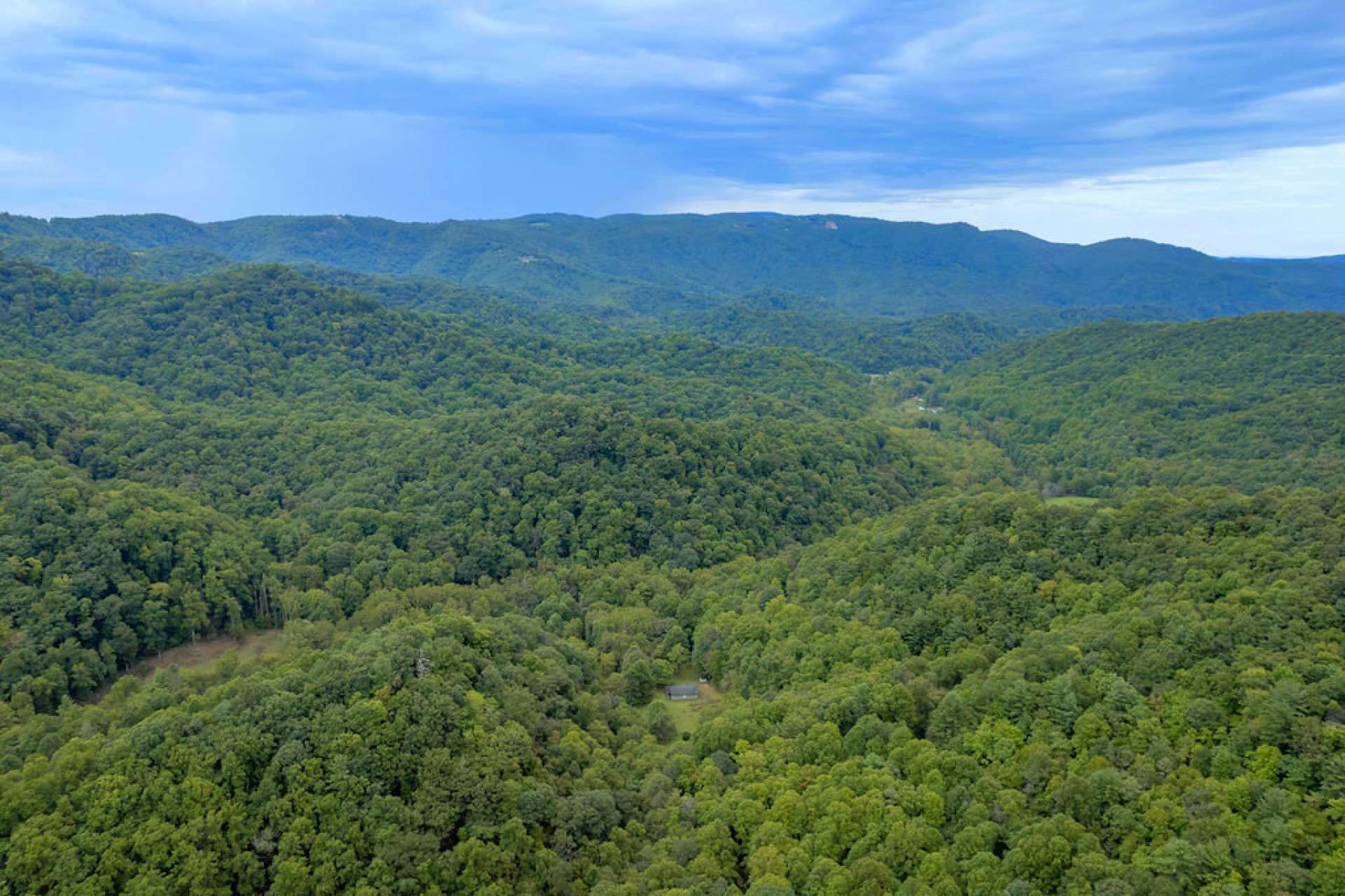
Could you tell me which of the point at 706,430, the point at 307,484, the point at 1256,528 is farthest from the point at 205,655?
the point at 1256,528

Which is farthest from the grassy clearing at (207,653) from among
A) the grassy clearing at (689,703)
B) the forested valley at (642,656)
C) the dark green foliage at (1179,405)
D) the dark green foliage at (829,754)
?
the dark green foliage at (1179,405)

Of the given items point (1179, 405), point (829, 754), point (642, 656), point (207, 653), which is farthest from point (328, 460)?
point (1179, 405)

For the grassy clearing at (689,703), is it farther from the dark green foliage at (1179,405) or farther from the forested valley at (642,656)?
the dark green foliage at (1179,405)

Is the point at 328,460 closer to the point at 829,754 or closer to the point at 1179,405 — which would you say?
the point at 829,754

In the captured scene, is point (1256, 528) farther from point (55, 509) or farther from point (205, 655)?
point (55, 509)

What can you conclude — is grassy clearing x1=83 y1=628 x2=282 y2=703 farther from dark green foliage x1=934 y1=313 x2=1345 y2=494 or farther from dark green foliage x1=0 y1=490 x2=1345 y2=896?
dark green foliage x1=934 y1=313 x2=1345 y2=494
